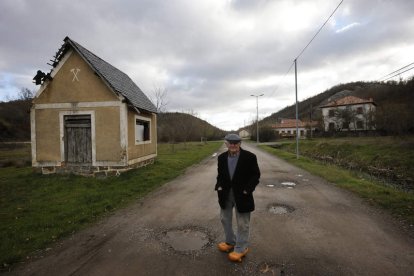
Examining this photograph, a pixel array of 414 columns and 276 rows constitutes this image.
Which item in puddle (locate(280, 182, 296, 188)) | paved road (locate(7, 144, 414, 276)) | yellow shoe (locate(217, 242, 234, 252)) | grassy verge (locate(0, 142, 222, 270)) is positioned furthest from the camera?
puddle (locate(280, 182, 296, 188))

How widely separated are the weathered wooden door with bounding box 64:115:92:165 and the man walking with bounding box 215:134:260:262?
1002cm

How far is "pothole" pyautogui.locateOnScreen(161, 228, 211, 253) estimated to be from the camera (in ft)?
15.6

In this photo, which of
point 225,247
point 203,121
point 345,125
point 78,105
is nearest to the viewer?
point 225,247

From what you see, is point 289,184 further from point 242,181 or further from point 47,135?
point 47,135

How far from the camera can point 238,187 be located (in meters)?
4.33

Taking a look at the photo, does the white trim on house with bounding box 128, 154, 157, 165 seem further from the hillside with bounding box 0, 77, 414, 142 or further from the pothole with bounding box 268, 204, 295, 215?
the pothole with bounding box 268, 204, 295, 215

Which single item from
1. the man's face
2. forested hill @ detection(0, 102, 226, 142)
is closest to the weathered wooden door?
the man's face

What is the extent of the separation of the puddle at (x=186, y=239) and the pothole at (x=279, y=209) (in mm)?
2283

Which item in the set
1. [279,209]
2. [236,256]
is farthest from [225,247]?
[279,209]

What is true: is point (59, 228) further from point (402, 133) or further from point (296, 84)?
point (402, 133)

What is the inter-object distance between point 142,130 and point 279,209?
34.2 feet

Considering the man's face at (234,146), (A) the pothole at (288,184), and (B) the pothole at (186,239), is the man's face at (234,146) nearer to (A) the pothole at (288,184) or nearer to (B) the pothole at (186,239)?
(B) the pothole at (186,239)

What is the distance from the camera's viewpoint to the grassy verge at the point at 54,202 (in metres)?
5.36

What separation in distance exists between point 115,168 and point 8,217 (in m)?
5.76
